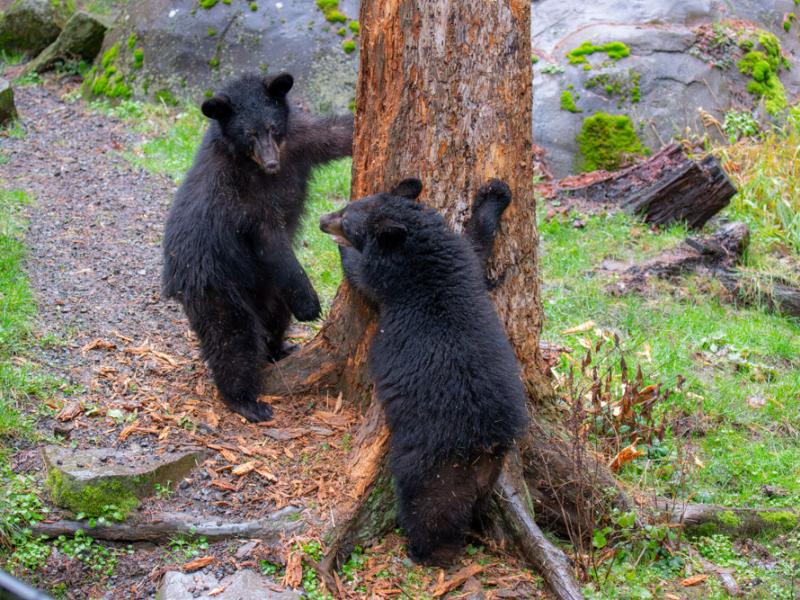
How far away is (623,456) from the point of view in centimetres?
545

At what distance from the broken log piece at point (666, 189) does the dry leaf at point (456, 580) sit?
6.12 metres

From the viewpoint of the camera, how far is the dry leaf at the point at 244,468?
194 inches

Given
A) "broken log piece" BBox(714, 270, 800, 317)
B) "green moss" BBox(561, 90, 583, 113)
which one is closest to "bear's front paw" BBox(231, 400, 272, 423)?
"broken log piece" BBox(714, 270, 800, 317)

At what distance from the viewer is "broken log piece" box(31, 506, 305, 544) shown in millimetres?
4520

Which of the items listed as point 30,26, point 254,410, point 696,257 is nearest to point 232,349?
point 254,410

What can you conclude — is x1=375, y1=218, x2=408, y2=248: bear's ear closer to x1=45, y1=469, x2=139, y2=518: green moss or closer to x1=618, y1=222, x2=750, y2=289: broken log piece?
x1=45, y1=469, x2=139, y2=518: green moss

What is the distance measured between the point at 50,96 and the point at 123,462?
9321mm

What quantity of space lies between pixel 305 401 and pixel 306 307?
729 mm

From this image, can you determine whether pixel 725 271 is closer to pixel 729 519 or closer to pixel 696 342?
pixel 696 342

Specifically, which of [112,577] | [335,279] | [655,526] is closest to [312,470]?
[112,577]

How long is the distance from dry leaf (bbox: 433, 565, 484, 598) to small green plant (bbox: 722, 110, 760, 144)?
8374mm

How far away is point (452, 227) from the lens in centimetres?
480

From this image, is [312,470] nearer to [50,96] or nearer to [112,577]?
[112,577]

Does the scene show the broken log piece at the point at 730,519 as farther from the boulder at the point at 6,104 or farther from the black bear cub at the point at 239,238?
the boulder at the point at 6,104
